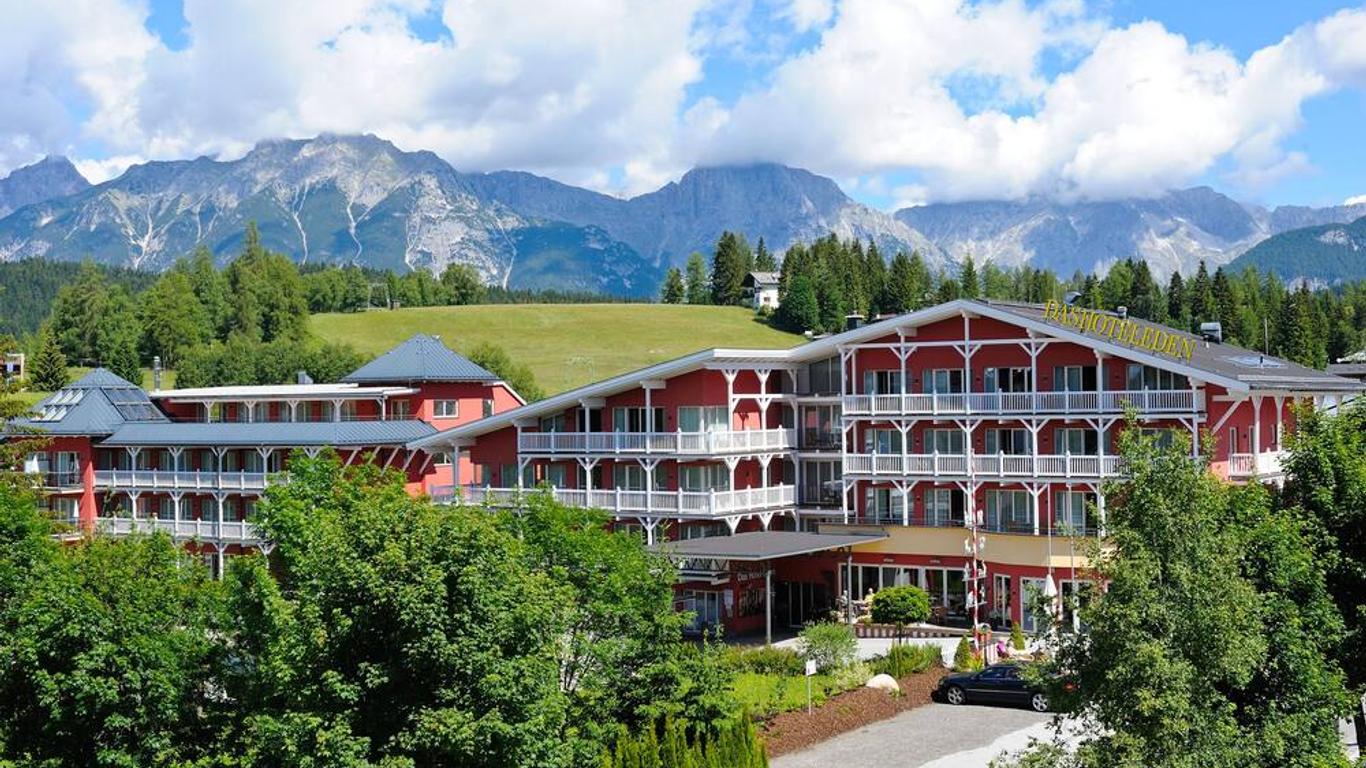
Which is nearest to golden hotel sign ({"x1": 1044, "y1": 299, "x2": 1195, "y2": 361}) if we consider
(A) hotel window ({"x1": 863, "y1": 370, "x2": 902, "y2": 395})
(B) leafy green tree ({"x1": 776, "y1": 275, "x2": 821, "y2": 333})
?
(A) hotel window ({"x1": 863, "y1": 370, "x2": 902, "y2": 395})

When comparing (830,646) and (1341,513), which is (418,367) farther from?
(1341,513)

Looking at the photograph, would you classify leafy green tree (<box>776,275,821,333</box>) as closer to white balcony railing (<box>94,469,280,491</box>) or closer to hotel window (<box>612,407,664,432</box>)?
white balcony railing (<box>94,469,280,491</box>)

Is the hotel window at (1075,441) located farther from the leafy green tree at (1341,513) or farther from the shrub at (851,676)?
the leafy green tree at (1341,513)

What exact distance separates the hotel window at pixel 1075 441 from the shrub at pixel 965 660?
11.6 metres

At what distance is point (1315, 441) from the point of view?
28891 millimetres

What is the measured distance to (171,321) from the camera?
138875 mm

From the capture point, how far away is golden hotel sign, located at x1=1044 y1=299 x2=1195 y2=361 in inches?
2002

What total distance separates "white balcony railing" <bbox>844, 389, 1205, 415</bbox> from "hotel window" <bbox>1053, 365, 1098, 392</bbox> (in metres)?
0.61

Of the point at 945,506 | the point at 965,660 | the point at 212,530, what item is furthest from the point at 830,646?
the point at 212,530

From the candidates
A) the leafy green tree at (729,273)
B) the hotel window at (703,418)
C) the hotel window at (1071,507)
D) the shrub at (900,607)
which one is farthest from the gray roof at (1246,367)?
the leafy green tree at (729,273)

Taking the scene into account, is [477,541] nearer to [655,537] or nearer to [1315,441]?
[1315,441]

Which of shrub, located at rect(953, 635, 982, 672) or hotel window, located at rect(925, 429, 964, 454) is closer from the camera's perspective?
shrub, located at rect(953, 635, 982, 672)

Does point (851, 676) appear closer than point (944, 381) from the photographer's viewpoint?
Yes

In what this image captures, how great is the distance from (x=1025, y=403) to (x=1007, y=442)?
6.34 ft
